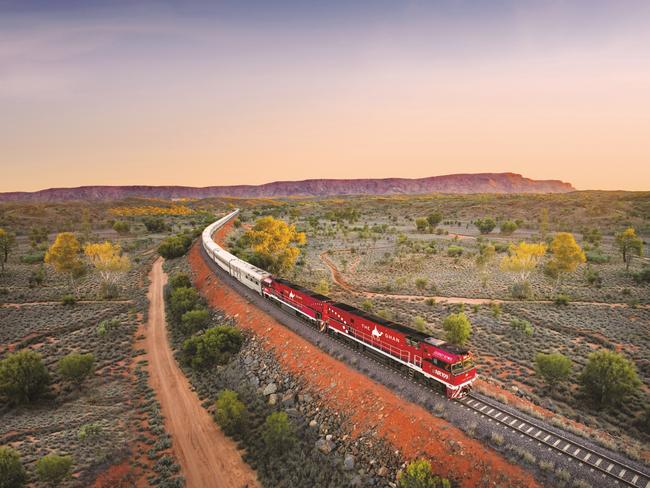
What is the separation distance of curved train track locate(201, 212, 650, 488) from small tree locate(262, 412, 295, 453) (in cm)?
790

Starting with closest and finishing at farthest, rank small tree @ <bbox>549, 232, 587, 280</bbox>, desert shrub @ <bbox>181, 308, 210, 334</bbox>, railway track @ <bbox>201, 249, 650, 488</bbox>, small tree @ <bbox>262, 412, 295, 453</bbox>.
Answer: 1. railway track @ <bbox>201, 249, 650, 488</bbox>
2. small tree @ <bbox>262, 412, 295, 453</bbox>
3. desert shrub @ <bbox>181, 308, 210, 334</bbox>
4. small tree @ <bbox>549, 232, 587, 280</bbox>

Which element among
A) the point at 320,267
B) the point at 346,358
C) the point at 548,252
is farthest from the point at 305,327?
the point at 548,252

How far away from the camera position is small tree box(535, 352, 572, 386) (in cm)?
2450

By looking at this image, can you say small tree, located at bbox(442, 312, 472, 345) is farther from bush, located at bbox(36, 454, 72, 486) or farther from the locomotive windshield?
bush, located at bbox(36, 454, 72, 486)

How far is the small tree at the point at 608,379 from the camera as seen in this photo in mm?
22656

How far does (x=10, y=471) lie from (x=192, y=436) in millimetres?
9041

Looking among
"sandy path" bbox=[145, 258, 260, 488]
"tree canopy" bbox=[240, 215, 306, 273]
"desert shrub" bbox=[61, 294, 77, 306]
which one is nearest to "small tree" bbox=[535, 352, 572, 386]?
"sandy path" bbox=[145, 258, 260, 488]

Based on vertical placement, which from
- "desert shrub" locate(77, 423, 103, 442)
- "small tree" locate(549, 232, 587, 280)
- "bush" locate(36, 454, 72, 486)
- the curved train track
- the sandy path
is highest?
"small tree" locate(549, 232, 587, 280)

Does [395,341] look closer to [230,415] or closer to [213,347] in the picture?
[230,415]

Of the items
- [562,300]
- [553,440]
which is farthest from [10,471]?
[562,300]

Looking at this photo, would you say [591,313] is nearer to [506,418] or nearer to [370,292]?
[370,292]

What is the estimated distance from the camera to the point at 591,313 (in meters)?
39.9

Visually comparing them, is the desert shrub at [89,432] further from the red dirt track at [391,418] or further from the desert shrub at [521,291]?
the desert shrub at [521,291]

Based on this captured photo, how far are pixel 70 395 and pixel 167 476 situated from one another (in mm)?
13102
